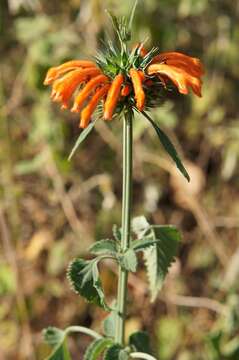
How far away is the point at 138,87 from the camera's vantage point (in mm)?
1165

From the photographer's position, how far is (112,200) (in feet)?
9.47

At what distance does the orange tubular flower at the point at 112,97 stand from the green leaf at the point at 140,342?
0.64m

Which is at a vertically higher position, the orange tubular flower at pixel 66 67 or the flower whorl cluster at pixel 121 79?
the orange tubular flower at pixel 66 67

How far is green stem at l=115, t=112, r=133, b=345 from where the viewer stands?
4.17ft

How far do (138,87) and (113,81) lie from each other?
0.28 ft

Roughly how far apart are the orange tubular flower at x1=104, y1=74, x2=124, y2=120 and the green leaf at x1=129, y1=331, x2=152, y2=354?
2.10 ft

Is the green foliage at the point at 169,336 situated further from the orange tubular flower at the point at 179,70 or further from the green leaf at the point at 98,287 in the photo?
the orange tubular flower at the point at 179,70

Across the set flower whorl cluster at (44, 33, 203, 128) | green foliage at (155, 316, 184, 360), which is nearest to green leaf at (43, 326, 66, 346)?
flower whorl cluster at (44, 33, 203, 128)

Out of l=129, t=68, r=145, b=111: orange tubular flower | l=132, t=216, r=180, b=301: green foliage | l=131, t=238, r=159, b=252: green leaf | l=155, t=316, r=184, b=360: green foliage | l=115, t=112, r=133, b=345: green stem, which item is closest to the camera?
l=129, t=68, r=145, b=111: orange tubular flower

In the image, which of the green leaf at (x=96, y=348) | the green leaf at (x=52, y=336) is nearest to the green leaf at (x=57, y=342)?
the green leaf at (x=52, y=336)

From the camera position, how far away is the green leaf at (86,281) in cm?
135

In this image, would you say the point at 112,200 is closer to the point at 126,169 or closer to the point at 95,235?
the point at 95,235

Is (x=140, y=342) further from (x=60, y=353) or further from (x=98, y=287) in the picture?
(x=98, y=287)

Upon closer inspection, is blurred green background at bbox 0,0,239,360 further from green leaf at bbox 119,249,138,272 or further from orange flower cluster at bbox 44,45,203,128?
orange flower cluster at bbox 44,45,203,128
